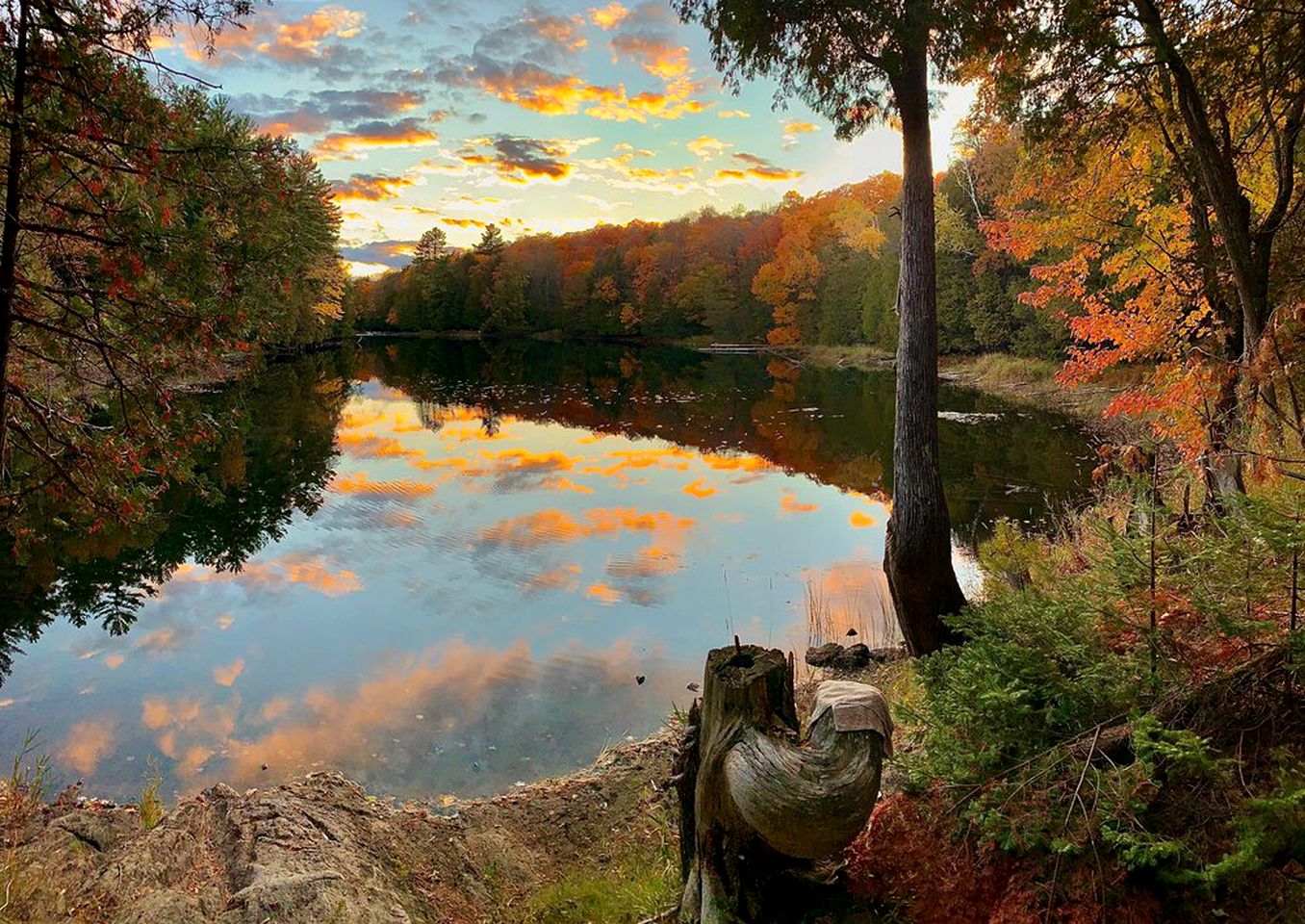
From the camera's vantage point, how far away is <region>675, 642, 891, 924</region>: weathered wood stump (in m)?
2.58

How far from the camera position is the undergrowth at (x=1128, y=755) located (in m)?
2.38

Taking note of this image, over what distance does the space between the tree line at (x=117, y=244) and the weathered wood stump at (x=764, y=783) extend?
3.69 meters

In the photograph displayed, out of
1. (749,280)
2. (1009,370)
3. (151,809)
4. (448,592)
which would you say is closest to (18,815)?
(151,809)

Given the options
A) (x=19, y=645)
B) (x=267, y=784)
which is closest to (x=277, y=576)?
(x=19, y=645)

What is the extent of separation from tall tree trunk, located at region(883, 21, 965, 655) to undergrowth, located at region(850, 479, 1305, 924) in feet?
8.37

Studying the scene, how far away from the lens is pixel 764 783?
2.69 meters

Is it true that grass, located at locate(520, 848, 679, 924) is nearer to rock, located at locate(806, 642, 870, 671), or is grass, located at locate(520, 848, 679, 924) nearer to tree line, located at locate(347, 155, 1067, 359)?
rock, located at locate(806, 642, 870, 671)

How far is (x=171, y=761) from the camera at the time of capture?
24.0 feet

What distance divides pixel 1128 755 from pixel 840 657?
20.5 ft

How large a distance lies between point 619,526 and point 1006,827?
12508 mm

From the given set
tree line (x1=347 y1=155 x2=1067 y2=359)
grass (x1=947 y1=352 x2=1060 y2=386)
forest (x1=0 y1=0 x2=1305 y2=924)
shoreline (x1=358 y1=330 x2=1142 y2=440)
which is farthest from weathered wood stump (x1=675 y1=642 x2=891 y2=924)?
grass (x1=947 y1=352 x2=1060 y2=386)

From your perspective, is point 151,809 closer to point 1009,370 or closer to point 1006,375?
point 1006,375

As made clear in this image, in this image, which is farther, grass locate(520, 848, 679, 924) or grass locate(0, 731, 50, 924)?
grass locate(520, 848, 679, 924)

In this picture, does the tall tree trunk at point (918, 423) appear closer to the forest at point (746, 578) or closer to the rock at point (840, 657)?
the forest at point (746, 578)
